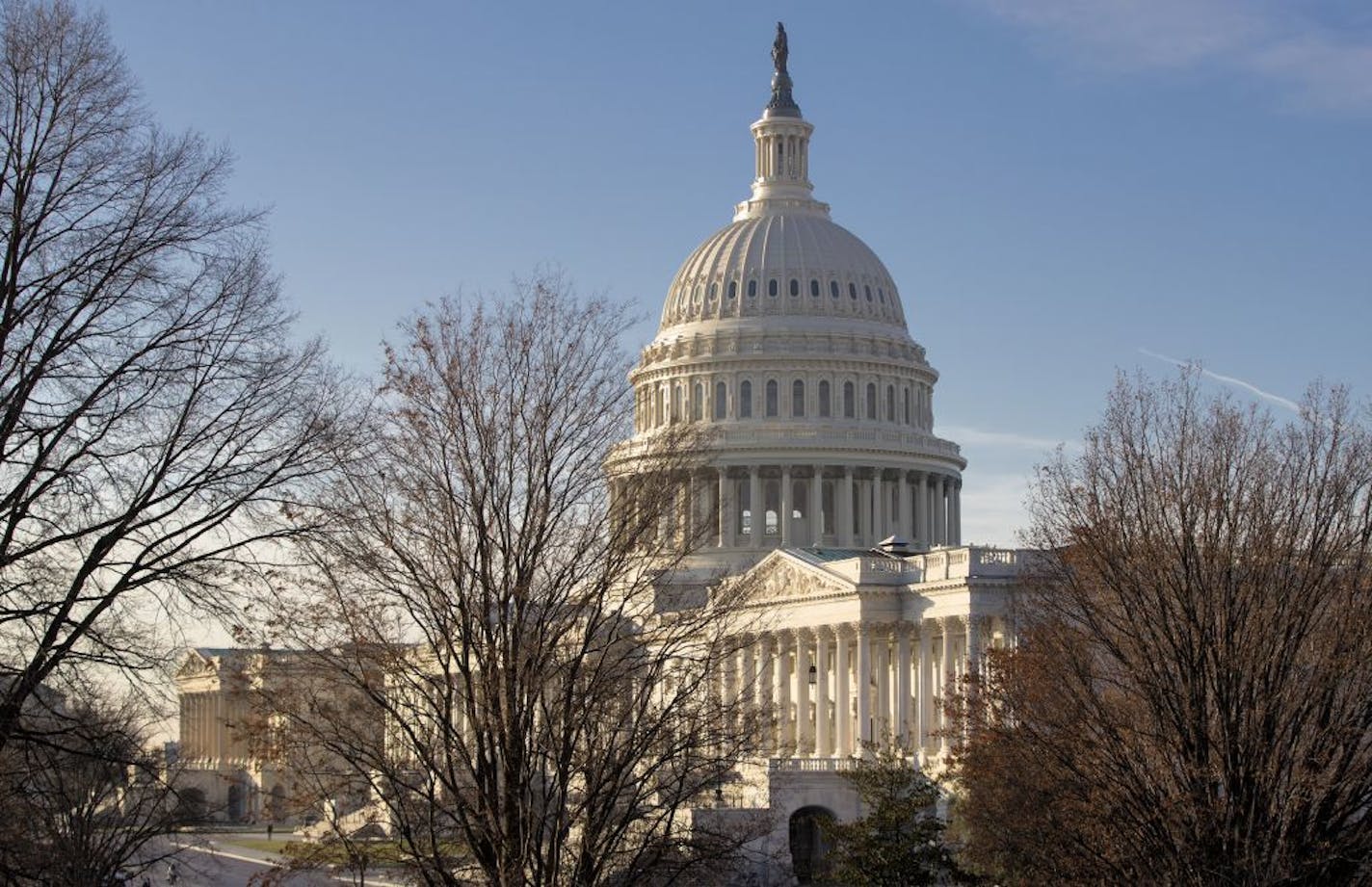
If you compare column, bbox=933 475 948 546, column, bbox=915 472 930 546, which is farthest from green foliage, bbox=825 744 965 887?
column, bbox=933 475 948 546

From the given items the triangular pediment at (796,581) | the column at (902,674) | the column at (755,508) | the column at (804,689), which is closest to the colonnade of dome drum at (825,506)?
Answer: the column at (755,508)

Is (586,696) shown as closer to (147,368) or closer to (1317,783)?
(147,368)

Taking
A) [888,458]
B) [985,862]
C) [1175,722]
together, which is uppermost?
[888,458]

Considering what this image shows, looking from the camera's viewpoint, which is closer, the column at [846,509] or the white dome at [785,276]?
the column at [846,509]

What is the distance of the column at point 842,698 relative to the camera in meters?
118

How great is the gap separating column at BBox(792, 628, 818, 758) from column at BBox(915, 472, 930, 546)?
4180cm

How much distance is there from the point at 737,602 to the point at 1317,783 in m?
13.0

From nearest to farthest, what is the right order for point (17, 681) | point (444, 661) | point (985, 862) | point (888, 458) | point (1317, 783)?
1. point (17, 681)
2. point (444, 661)
3. point (1317, 783)
4. point (985, 862)
5. point (888, 458)

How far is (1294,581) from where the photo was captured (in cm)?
4400

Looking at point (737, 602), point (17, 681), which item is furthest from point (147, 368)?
point (737, 602)

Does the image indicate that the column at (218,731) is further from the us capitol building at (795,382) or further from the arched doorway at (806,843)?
the arched doorway at (806,843)

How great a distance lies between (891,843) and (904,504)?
3567 inches

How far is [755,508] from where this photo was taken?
526ft

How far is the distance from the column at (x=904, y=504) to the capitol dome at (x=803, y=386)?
0.54 ft
